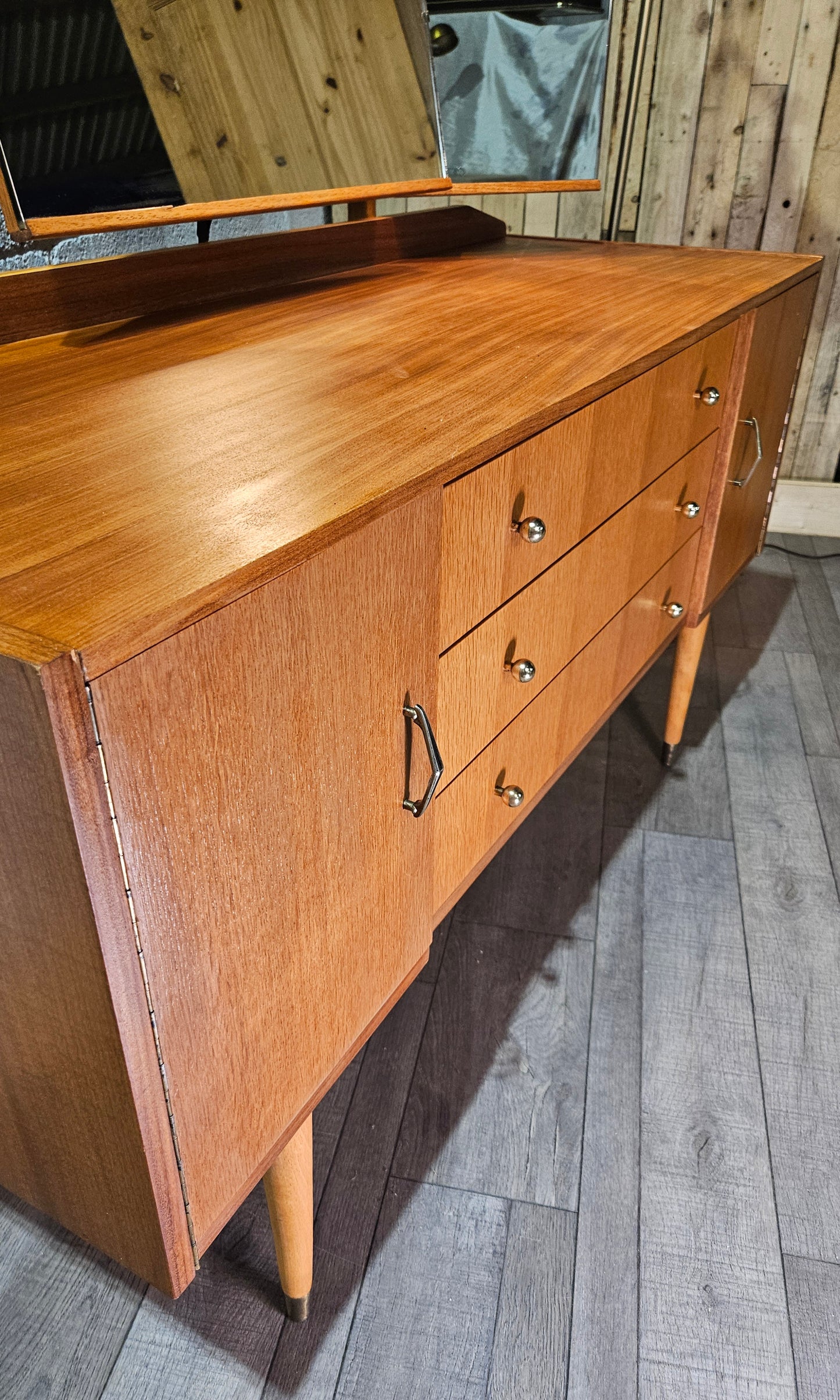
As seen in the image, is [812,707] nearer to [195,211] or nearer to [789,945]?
[789,945]

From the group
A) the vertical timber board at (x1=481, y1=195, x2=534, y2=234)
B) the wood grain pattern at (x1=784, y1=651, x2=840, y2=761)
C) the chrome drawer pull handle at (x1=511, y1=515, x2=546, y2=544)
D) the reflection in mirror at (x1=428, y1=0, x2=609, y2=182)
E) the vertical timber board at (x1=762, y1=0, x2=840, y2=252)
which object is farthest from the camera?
the vertical timber board at (x1=481, y1=195, x2=534, y2=234)

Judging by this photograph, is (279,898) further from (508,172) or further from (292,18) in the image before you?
(508,172)

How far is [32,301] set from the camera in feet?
3.23

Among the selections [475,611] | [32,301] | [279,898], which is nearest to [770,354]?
[475,611]

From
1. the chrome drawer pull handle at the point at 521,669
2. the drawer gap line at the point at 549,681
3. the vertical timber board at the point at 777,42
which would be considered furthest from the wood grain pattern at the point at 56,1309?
the vertical timber board at the point at 777,42

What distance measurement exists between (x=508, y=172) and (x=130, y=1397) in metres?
2.06

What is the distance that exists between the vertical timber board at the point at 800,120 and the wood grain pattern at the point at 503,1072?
1.85 m

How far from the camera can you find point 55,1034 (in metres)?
0.61

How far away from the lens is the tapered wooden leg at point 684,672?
1.63 m

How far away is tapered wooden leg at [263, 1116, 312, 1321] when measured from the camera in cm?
82

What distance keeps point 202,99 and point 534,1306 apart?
122cm

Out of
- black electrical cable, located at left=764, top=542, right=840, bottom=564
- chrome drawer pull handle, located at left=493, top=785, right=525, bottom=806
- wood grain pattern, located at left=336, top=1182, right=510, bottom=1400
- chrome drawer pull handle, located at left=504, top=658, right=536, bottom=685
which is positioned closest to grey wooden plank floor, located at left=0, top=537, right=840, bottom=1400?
wood grain pattern, located at left=336, top=1182, right=510, bottom=1400

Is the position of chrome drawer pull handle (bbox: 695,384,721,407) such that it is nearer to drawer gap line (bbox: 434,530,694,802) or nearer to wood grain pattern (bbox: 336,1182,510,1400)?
drawer gap line (bbox: 434,530,694,802)

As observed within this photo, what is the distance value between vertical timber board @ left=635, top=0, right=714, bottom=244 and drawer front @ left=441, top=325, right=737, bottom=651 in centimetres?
132
